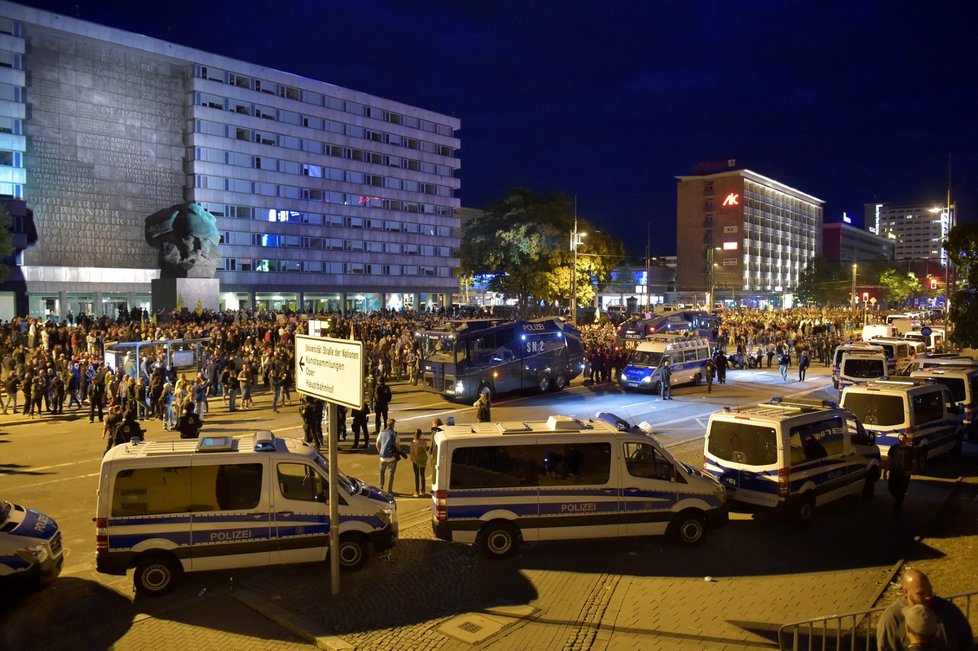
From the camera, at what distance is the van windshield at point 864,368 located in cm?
2272

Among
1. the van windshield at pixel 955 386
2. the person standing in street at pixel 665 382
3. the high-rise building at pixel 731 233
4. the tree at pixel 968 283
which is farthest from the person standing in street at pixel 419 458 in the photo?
the high-rise building at pixel 731 233

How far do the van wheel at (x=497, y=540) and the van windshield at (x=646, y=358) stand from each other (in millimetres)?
19004

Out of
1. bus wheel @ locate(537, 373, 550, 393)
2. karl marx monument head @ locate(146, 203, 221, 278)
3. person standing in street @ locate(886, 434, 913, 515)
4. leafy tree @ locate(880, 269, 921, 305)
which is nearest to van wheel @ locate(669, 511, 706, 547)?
person standing in street @ locate(886, 434, 913, 515)

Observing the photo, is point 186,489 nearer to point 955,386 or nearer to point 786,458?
point 786,458

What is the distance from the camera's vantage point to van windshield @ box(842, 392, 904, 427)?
15.1m

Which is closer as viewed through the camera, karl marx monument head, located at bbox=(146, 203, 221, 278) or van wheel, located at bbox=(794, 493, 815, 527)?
van wheel, located at bbox=(794, 493, 815, 527)

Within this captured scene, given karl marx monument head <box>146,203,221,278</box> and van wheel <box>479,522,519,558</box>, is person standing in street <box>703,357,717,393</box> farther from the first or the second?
karl marx monument head <box>146,203,221,278</box>

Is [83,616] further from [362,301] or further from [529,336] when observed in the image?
[362,301]

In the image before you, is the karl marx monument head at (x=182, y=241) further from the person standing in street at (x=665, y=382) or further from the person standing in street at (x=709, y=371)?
the person standing in street at (x=709, y=371)

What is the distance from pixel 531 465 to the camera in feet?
33.8

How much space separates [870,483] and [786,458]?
3129 mm

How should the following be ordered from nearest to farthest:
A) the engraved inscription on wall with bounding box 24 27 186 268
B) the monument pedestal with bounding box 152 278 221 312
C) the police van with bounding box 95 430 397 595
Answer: the police van with bounding box 95 430 397 595 → the monument pedestal with bounding box 152 278 221 312 → the engraved inscription on wall with bounding box 24 27 186 268

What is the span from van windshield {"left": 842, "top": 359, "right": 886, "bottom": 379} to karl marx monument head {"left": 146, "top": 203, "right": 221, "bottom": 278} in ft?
125

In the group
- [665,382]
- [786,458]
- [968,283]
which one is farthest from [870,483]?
[665,382]
